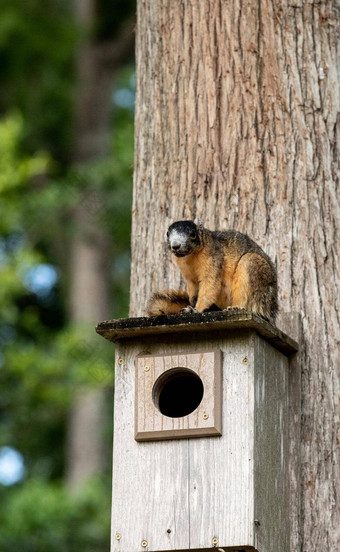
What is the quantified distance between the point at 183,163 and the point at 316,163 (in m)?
0.61

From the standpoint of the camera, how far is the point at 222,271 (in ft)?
18.0

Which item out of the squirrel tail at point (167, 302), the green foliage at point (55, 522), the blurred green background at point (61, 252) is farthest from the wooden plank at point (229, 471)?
the green foliage at point (55, 522)

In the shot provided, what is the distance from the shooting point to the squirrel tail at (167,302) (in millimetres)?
5551

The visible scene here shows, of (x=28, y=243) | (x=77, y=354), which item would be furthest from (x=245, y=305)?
(x=28, y=243)

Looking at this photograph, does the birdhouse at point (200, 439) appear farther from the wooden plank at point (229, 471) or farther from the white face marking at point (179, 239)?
A: the white face marking at point (179, 239)

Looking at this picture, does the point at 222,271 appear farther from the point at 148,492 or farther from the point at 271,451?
the point at 148,492

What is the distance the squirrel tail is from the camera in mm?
5551

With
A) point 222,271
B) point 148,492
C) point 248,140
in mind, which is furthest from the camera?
point 248,140

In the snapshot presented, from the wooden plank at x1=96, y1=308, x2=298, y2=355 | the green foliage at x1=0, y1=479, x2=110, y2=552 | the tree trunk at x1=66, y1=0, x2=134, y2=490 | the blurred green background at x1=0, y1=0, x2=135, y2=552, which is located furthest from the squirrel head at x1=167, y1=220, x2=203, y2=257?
the tree trunk at x1=66, y1=0, x2=134, y2=490

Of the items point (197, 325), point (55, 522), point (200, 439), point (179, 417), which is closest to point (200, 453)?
point (200, 439)

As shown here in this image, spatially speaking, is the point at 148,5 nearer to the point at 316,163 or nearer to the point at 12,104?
the point at 316,163

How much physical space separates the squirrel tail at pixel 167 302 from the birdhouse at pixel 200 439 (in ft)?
1.03

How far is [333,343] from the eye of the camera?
5.45 metres

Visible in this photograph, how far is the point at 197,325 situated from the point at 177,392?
1.27 ft
